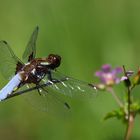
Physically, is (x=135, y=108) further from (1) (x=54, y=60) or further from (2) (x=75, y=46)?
(2) (x=75, y=46)

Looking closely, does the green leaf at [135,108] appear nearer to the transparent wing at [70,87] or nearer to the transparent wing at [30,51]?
the transparent wing at [70,87]

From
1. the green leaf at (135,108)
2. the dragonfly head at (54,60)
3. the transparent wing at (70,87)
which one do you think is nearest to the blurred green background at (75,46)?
the green leaf at (135,108)

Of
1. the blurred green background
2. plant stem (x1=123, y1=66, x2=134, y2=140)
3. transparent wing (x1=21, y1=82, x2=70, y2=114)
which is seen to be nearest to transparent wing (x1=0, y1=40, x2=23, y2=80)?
transparent wing (x1=21, y1=82, x2=70, y2=114)

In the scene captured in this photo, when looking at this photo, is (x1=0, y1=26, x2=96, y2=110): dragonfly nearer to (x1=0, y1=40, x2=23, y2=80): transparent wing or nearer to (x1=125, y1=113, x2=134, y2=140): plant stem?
(x1=0, y1=40, x2=23, y2=80): transparent wing

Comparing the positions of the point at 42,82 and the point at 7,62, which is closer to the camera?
the point at 42,82

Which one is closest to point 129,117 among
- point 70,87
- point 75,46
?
point 70,87

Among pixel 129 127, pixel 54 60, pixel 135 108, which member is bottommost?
pixel 129 127

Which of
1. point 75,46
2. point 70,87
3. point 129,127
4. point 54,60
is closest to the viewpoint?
point 54,60
